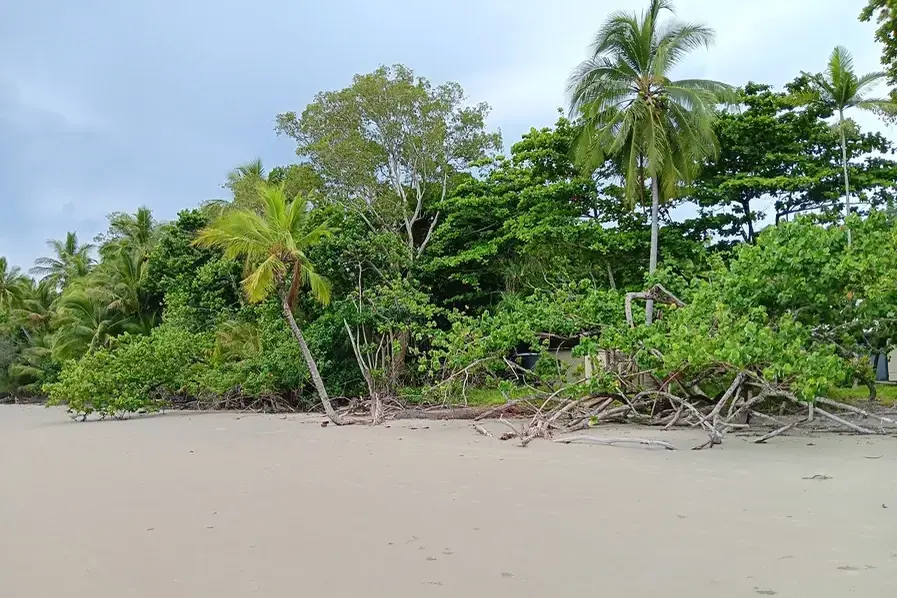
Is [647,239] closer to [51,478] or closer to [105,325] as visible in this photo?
[51,478]

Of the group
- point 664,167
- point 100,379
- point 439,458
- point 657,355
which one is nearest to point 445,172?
point 664,167

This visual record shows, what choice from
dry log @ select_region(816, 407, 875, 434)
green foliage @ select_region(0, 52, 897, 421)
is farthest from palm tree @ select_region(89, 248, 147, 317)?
dry log @ select_region(816, 407, 875, 434)

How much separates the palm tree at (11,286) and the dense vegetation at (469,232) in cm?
1793

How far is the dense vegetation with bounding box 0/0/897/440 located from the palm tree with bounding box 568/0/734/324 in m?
0.05

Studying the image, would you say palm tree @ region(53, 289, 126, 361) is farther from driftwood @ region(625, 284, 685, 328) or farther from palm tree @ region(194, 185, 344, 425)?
driftwood @ region(625, 284, 685, 328)

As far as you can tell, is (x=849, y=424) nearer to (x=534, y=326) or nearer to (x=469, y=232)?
(x=534, y=326)

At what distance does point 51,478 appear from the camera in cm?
713

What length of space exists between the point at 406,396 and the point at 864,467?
10.8m

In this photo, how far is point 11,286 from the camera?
118 ft

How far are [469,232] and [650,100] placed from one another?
6484 millimetres

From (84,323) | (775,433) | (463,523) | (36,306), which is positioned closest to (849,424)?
(775,433)

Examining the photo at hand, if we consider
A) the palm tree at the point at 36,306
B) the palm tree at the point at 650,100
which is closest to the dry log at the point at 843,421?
the palm tree at the point at 650,100

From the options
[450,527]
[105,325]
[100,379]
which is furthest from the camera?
[105,325]

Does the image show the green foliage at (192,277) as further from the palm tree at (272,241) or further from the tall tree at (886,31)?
the tall tree at (886,31)
